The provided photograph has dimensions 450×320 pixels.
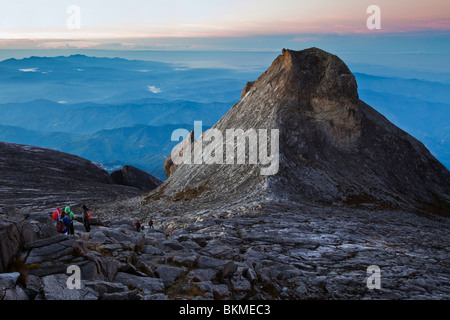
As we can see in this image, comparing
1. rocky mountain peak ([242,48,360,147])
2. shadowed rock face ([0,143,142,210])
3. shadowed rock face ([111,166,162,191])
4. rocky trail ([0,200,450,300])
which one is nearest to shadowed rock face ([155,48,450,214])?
rocky mountain peak ([242,48,360,147])

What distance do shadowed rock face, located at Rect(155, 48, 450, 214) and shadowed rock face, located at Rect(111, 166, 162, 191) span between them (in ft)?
148

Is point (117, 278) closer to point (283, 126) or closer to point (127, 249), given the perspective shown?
point (127, 249)

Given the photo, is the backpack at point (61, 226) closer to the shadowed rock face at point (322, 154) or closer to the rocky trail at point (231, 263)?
the rocky trail at point (231, 263)

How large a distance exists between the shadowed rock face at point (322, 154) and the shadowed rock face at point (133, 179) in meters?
45.0

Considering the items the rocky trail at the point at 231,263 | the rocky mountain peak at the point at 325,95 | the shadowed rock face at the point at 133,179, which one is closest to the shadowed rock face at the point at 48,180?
the shadowed rock face at the point at 133,179

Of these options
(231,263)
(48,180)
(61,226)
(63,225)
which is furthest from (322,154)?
(48,180)

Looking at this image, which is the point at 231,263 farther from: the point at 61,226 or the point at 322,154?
the point at 322,154

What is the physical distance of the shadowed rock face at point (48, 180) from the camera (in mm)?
65625

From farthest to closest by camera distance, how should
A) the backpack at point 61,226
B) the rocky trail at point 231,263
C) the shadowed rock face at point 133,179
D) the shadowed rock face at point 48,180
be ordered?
the shadowed rock face at point 133,179
the shadowed rock face at point 48,180
the backpack at point 61,226
the rocky trail at point 231,263

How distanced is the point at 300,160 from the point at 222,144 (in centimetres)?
1503

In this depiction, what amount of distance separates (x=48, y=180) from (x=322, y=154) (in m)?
60.3

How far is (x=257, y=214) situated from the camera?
34.9 metres

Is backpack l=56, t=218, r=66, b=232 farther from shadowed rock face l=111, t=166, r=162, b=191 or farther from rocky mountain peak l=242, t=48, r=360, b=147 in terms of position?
shadowed rock face l=111, t=166, r=162, b=191
